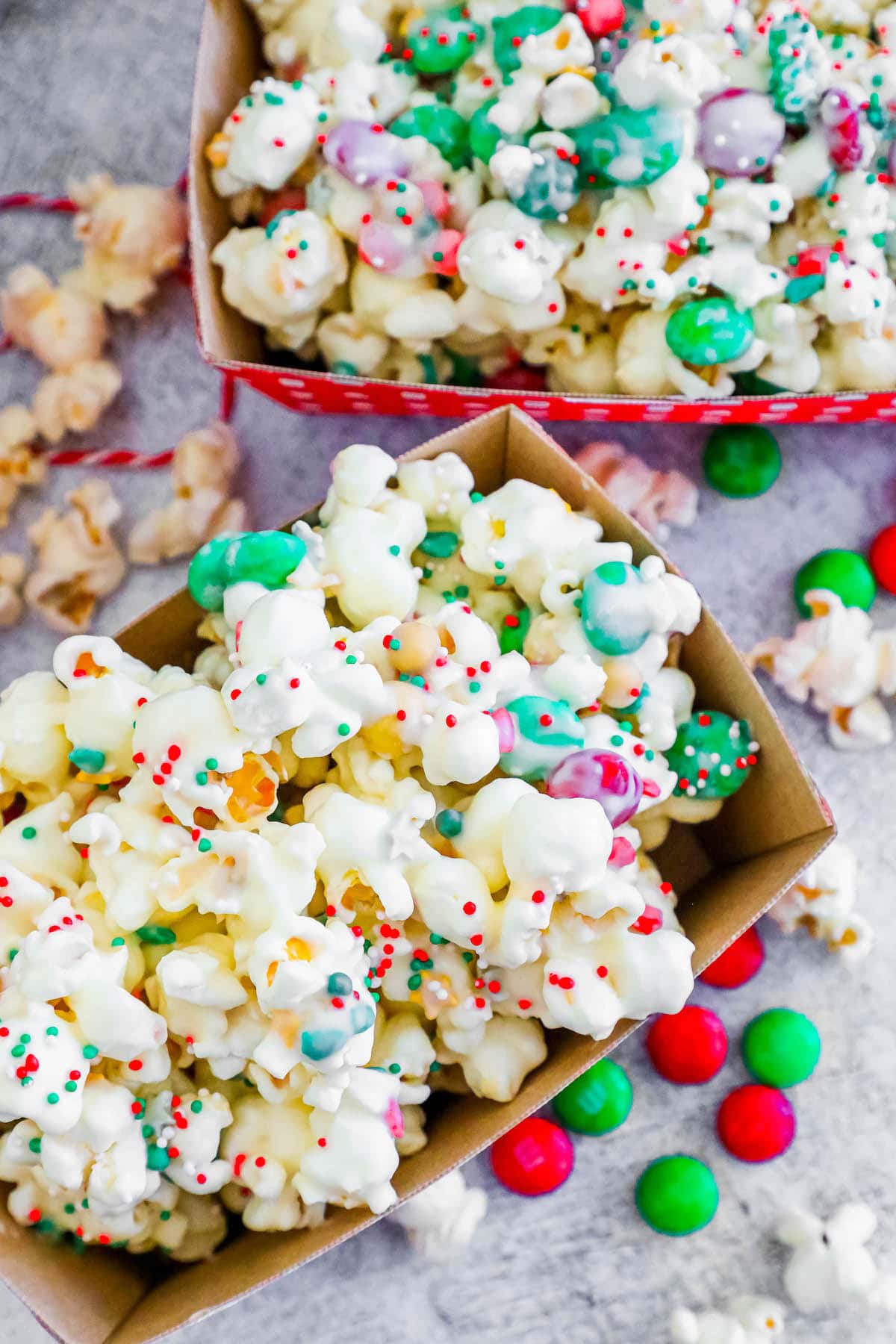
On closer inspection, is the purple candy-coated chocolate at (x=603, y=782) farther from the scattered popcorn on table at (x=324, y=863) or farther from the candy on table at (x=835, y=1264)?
the candy on table at (x=835, y=1264)

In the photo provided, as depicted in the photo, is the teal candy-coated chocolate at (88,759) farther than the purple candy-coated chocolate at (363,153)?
No

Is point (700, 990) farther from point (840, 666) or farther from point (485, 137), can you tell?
point (485, 137)

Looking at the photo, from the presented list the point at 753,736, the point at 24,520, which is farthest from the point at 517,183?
the point at 24,520

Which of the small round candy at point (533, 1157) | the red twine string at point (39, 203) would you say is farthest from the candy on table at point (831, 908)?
the red twine string at point (39, 203)

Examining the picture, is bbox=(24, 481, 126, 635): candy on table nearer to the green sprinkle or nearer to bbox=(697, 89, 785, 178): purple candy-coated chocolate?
the green sprinkle

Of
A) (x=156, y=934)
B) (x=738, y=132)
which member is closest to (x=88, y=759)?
(x=156, y=934)
